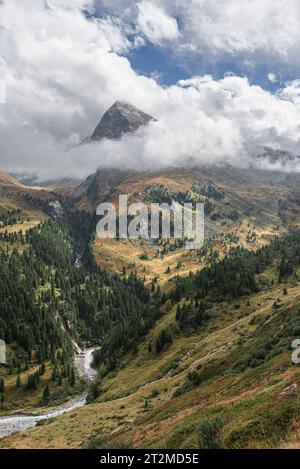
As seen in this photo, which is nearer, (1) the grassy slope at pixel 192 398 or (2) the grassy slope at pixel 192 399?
(2) the grassy slope at pixel 192 399

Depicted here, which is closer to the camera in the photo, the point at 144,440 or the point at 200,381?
the point at 144,440

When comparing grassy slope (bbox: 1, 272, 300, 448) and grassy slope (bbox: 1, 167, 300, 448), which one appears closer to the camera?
grassy slope (bbox: 1, 272, 300, 448)

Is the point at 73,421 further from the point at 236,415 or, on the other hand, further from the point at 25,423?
the point at 236,415

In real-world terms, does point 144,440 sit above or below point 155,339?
above

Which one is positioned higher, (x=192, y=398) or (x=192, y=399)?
(x=192, y=399)

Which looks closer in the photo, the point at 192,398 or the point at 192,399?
the point at 192,399
